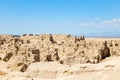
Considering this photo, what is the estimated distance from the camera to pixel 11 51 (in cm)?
3144

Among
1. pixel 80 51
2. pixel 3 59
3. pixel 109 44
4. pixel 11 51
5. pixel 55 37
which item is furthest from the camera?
pixel 55 37

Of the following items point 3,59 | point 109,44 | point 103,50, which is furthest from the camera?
point 109,44

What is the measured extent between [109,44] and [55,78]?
4016cm

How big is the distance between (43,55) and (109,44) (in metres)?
19.0

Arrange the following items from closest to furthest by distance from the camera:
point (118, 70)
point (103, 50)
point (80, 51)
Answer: point (118, 70), point (80, 51), point (103, 50)

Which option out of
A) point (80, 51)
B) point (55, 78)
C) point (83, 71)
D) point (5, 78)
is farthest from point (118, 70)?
point (80, 51)

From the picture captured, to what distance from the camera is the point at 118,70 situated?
307 inches

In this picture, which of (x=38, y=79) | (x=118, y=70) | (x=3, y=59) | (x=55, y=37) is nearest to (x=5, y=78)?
(x=38, y=79)

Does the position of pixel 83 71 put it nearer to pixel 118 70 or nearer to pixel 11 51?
pixel 118 70

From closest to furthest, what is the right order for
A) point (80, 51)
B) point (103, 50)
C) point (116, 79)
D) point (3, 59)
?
point (116, 79) < point (3, 59) < point (80, 51) < point (103, 50)

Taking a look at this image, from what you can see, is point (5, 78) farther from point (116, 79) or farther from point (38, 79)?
point (116, 79)

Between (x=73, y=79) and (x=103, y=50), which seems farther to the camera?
(x=103, y=50)

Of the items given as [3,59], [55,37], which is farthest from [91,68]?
[55,37]

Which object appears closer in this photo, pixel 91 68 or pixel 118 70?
pixel 118 70
